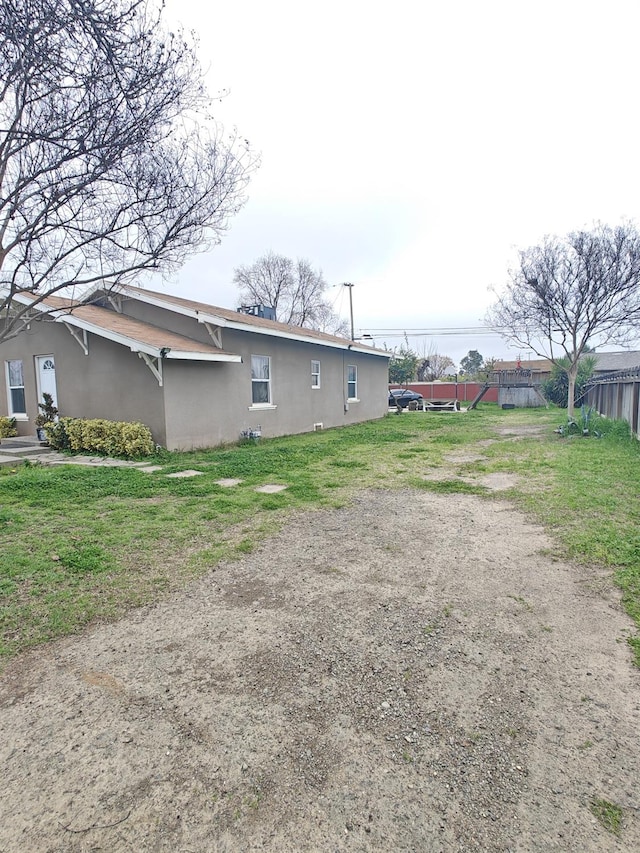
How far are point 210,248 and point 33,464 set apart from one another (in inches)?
219

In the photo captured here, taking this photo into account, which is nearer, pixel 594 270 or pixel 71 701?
pixel 71 701

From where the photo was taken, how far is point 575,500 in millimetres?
5734

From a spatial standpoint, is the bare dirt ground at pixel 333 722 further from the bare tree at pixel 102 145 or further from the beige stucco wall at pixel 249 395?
the beige stucco wall at pixel 249 395

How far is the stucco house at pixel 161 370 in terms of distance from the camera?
9.43m

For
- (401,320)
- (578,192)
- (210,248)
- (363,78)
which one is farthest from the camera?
(401,320)

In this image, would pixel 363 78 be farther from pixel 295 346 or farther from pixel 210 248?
pixel 295 346

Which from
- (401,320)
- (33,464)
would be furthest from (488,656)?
(401,320)

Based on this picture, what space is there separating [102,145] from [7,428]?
9.62 m

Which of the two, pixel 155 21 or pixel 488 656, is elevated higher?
pixel 155 21

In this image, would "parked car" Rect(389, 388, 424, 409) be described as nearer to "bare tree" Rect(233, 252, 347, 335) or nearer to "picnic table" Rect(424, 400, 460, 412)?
"picnic table" Rect(424, 400, 460, 412)

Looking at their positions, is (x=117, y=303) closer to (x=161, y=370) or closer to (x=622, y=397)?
(x=161, y=370)

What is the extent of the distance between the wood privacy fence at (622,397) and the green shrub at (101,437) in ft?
36.7

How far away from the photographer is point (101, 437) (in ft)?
30.9

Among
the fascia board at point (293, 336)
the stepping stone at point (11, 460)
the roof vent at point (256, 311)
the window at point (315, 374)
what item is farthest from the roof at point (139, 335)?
the roof vent at point (256, 311)
